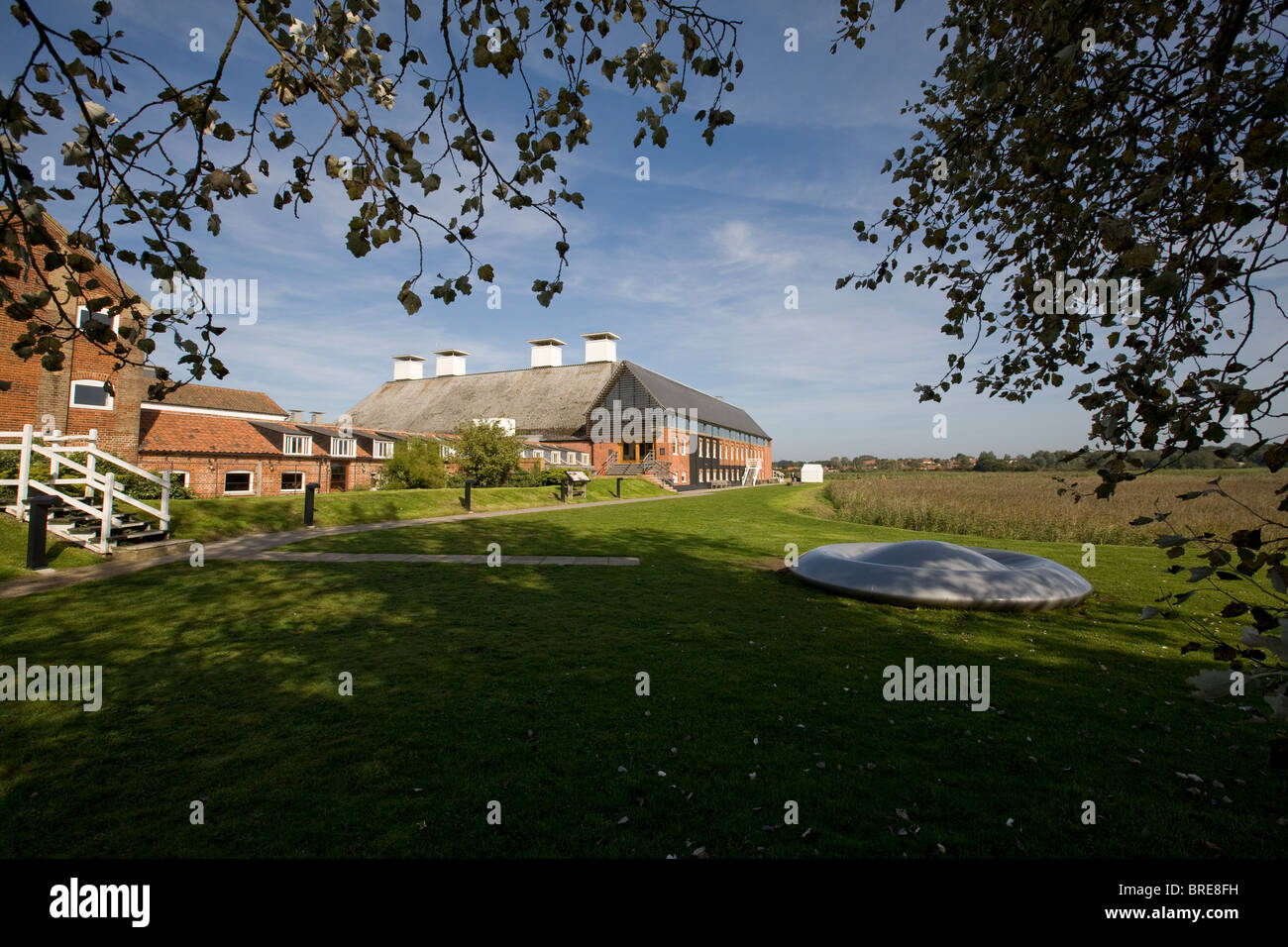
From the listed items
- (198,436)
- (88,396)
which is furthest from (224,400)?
(88,396)

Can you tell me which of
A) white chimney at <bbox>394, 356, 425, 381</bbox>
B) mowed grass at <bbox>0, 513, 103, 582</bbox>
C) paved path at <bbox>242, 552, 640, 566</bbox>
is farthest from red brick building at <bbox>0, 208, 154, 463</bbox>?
white chimney at <bbox>394, 356, 425, 381</bbox>

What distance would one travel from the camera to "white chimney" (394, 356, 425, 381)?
66.5m

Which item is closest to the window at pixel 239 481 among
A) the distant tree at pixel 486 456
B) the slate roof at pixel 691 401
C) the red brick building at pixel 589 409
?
the distant tree at pixel 486 456

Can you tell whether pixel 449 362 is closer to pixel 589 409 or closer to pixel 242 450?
pixel 589 409

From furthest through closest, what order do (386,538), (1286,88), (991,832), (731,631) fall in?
(386,538) < (731,631) < (991,832) < (1286,88)

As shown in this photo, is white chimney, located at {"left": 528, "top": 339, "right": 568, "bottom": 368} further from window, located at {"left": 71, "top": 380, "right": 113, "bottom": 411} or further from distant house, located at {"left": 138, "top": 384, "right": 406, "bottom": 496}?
window, located at {"left": 71, "top": 380, "right": 113, "bottom": 411}

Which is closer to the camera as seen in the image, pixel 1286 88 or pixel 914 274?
pixel 1286 88

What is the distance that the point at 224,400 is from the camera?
40.7 metres

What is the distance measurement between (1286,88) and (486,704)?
6.09 metres

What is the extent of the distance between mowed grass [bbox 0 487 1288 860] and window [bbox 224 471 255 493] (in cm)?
2558

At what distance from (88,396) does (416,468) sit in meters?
12.6
